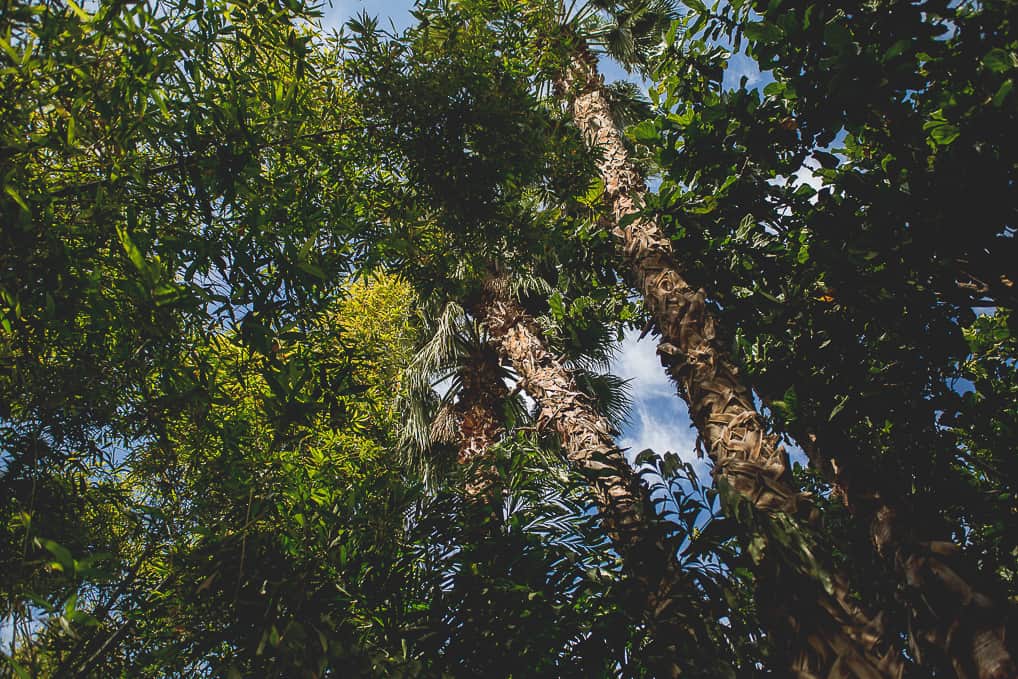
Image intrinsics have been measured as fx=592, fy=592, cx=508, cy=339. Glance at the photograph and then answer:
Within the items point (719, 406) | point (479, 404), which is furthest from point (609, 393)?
point (719, 406)

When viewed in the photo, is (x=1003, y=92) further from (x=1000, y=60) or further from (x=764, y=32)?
(x=764, y=32)

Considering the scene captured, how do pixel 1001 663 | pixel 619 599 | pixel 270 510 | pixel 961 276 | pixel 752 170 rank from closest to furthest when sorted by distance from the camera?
1. pixel 1001 663
2. pixel 619 599
3. pixel 270 510
4. pixel 961 276
5. pixel 752 170

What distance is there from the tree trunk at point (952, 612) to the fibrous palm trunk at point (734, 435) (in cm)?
31

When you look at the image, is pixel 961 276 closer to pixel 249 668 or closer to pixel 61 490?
pixel 249 668

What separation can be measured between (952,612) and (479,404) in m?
6.31

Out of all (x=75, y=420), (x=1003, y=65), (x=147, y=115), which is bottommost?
(x=75, y=420)

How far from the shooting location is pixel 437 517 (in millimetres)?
3064

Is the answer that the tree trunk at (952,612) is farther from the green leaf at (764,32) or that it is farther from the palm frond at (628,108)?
the palm frond at (628,108)

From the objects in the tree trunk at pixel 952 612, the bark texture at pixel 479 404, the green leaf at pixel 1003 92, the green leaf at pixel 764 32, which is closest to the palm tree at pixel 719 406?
the tree trunk at pixel 952 612

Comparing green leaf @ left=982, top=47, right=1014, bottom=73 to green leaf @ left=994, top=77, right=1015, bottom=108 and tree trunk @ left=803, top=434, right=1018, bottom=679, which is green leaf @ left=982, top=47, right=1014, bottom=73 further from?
tree trunk @ left=803, top=434, right=1018, bottom=679

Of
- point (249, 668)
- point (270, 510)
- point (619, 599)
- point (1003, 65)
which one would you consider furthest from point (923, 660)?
point (270, 510)

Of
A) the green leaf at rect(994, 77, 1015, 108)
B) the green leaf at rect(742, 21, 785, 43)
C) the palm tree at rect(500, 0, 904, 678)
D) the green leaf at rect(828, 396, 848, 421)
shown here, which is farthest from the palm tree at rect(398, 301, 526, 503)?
the green leaf at rect(994, 77, 1015, 108)

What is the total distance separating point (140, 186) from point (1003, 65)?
3.68 m

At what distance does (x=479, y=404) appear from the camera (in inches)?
329
